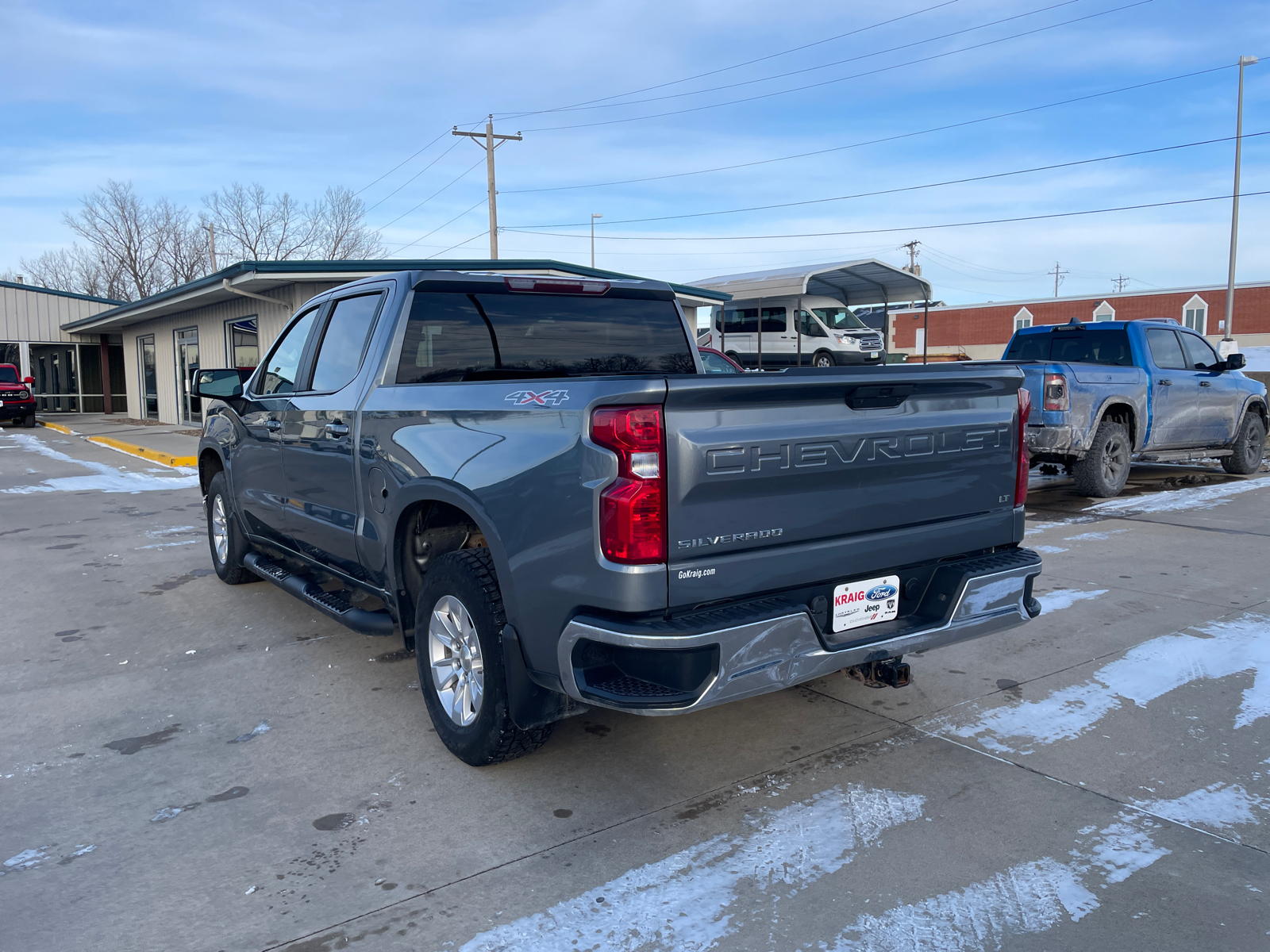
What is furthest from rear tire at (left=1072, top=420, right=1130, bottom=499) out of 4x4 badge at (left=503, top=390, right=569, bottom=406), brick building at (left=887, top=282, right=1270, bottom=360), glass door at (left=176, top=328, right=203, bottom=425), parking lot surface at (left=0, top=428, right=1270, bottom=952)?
brick building at (left=887, top=282, right=1270, bottom=360)

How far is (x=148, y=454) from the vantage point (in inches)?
701

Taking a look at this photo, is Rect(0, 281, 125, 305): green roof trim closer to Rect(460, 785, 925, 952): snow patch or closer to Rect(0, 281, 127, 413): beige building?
Rect(0, 281, 127, 413): beige building

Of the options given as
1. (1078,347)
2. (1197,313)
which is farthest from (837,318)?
(1197,313)

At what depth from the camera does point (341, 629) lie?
5645 millimetres

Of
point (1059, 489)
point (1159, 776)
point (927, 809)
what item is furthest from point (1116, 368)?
point (927, 809)

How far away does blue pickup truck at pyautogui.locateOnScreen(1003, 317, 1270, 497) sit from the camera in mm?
9578

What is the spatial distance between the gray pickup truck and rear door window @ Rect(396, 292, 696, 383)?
0.04ft

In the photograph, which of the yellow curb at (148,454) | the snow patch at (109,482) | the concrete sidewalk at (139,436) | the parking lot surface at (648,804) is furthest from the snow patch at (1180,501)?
the yellow curb at (148,454)

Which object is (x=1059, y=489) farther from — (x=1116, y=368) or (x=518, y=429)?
(x=518, y=429)

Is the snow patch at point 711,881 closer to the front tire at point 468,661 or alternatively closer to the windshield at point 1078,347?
the front tire at point 468,661

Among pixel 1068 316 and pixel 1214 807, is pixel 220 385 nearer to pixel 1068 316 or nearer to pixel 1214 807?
pixel 1214 807

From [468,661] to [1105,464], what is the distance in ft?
28.7

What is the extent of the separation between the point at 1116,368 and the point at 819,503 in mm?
8216

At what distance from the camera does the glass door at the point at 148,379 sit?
99.9 feet
